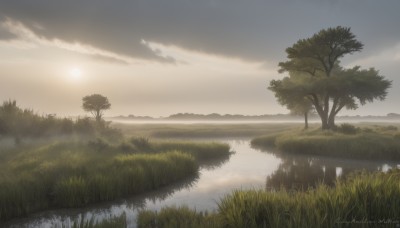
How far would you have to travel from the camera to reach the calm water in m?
11.8

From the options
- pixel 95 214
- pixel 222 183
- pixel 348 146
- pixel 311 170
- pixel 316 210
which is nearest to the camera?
pixel 316 210

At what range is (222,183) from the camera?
59.7ft

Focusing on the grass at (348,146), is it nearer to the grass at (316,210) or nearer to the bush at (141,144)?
the bush at (141,144)

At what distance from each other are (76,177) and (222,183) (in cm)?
818

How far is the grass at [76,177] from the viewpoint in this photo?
1234 centimetres

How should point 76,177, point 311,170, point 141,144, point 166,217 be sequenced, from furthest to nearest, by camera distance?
1. point 141,144
2. point 311,170
3. point 76,177
4. point 166,217

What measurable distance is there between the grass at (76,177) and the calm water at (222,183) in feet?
1.95

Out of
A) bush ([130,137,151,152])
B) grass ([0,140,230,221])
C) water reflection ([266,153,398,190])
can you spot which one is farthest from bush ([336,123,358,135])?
grass ([0,140,230,221])

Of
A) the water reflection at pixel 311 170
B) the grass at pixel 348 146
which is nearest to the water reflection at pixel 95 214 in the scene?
the water reflection at pixel 311 170

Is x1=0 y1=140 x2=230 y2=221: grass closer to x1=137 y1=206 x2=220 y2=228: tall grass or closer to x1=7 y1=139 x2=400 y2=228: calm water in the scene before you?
x1=7 y1=139 x2=400 y2=228: calm water

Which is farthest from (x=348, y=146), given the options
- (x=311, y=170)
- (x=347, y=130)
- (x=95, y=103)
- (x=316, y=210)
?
(x=95, y=103)

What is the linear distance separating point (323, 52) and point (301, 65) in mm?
4147

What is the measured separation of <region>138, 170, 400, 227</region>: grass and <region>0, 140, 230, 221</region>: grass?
14.1 feet

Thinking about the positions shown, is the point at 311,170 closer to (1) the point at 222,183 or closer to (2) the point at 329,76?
(1) the point at 222,183
